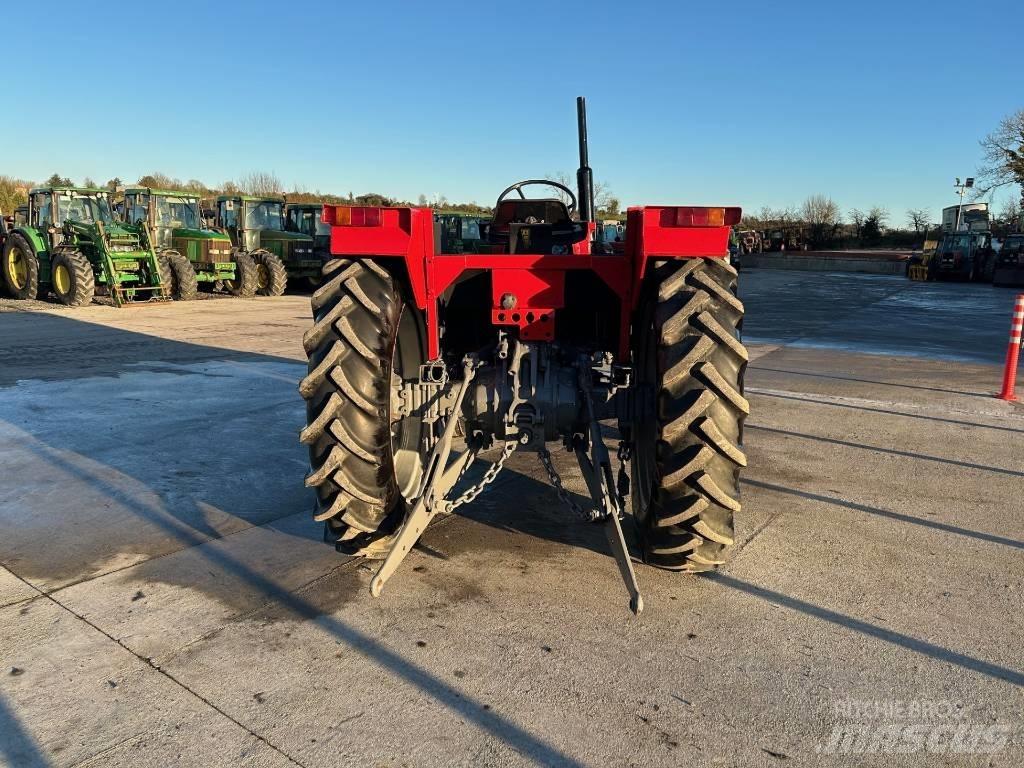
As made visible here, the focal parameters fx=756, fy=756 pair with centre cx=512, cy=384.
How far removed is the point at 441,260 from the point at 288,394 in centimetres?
442

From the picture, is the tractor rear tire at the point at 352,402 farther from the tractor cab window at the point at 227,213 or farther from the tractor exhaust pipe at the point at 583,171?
the tractor cab window at the point at 227,213

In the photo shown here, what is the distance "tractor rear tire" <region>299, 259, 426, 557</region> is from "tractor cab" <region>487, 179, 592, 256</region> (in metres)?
1.94

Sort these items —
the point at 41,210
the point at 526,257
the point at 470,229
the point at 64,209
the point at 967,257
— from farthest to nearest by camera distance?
the point at 967,257
the point at 470,229
the point at 41,210
the point at 64,209
the point at 526,257

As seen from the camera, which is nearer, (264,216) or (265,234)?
(265,234)

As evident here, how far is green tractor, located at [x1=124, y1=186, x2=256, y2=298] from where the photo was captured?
18.1 meters

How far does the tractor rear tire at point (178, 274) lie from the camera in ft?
57.8

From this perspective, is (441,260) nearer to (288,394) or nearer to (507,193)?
(507,193)

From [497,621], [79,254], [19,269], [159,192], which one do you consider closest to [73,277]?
[79,254]

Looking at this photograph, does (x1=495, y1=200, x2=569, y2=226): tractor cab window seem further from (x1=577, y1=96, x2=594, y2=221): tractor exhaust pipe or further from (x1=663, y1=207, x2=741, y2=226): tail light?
(x1=663, y1=207, x2=741, y2=226): tail light

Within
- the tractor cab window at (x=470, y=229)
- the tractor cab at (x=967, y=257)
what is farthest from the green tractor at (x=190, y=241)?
the tractor cab at (x=967, y=257)

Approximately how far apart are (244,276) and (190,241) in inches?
58.3

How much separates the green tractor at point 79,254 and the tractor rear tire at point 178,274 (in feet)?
0.08

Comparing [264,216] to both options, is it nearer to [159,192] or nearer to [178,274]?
Result: [159,192]

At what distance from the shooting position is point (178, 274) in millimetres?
17656
